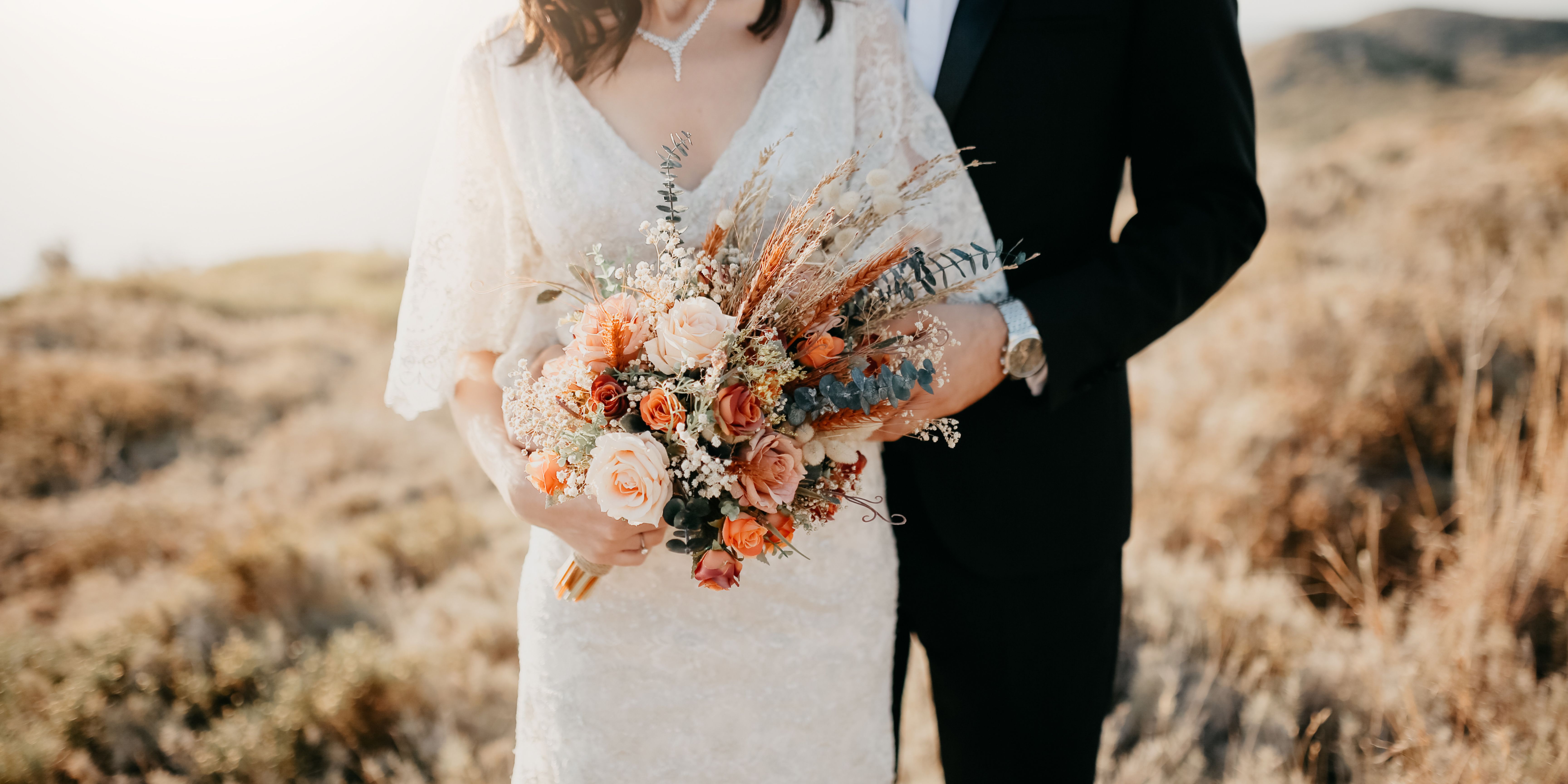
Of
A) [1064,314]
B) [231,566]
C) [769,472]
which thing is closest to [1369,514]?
[1064,314]

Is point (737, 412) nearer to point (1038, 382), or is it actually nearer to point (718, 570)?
point (718, 570)

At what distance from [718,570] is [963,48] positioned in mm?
994

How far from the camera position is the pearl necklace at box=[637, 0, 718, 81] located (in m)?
1.46

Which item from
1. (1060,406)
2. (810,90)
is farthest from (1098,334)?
(810,90)

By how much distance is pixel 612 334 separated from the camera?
1024 millimetres

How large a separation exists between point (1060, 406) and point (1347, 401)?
340 cm

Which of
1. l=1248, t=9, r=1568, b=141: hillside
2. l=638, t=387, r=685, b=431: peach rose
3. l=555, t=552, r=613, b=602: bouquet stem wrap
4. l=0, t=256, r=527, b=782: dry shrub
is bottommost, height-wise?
l=1248, t=9, r=1568, b=141: hillside

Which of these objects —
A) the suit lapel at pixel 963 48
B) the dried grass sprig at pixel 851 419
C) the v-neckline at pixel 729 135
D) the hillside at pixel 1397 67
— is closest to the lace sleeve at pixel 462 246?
the v-neckline at pixel 729 135

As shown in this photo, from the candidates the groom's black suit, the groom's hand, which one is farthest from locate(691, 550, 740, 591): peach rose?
the groom's black suit

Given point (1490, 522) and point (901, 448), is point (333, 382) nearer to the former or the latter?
point (901, 448)

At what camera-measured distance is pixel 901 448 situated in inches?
58.7

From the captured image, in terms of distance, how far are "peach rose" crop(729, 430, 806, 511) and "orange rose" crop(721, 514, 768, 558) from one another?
3 centimetres

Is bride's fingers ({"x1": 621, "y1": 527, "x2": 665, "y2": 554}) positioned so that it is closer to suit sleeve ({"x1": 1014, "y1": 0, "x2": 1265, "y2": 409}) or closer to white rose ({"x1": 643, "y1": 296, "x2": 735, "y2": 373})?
white rose ({"x1": 643, "y1": 296, "x2": 735, "y2": 373})

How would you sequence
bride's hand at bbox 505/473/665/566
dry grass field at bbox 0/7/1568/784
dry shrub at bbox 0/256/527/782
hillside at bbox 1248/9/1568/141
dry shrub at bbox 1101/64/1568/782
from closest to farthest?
bride's hand at bbox 505/473/665/566 → dry shrub at bbox 1101/64/1568/782 → dry grass field at bbox 0/7/1568/784 → dry shrub at bbox 0/256/527/782 → hillside at bbox 1248/9/1568/141
